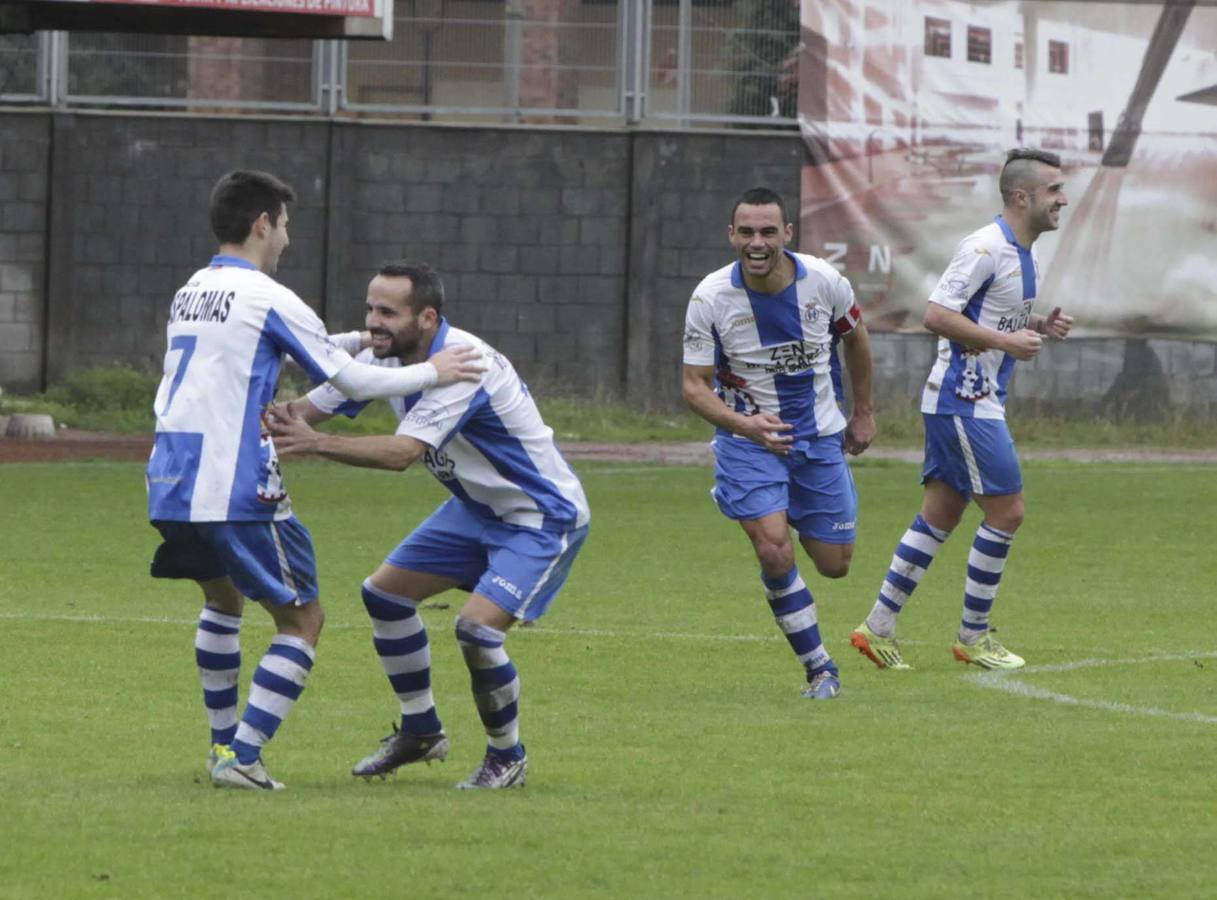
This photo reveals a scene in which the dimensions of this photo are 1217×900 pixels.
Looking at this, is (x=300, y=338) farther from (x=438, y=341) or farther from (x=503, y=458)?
(x=503, y=458)

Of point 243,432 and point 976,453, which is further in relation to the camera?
point 976,453

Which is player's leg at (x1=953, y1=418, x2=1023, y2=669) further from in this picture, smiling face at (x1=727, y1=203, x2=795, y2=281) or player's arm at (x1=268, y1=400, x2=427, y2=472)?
player's arm at (x1=268, y1=400, x2=427, y2=472)

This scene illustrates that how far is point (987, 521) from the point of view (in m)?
10.7

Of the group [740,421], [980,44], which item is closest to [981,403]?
[740,421]

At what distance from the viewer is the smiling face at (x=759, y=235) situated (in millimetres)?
9422

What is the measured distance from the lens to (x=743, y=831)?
6.49m

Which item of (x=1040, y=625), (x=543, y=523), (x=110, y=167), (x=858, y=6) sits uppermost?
(x=858, y=6)

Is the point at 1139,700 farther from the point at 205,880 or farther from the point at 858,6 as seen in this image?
the point at 858,6

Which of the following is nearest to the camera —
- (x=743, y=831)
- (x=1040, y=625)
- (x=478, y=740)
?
(x=743, y=831)

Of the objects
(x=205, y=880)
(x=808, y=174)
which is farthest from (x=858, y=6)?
(x=205, y=880)

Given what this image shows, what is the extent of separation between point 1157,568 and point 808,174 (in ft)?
46.8

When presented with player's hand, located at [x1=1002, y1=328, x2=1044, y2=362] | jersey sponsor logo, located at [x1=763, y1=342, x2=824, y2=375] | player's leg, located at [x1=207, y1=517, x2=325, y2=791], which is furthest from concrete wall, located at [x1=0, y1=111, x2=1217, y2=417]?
player's leg, located at [x1=207, y1=517, x2=325, y2=791]

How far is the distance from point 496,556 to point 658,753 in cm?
103

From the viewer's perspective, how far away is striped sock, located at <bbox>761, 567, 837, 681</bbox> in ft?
30.9
